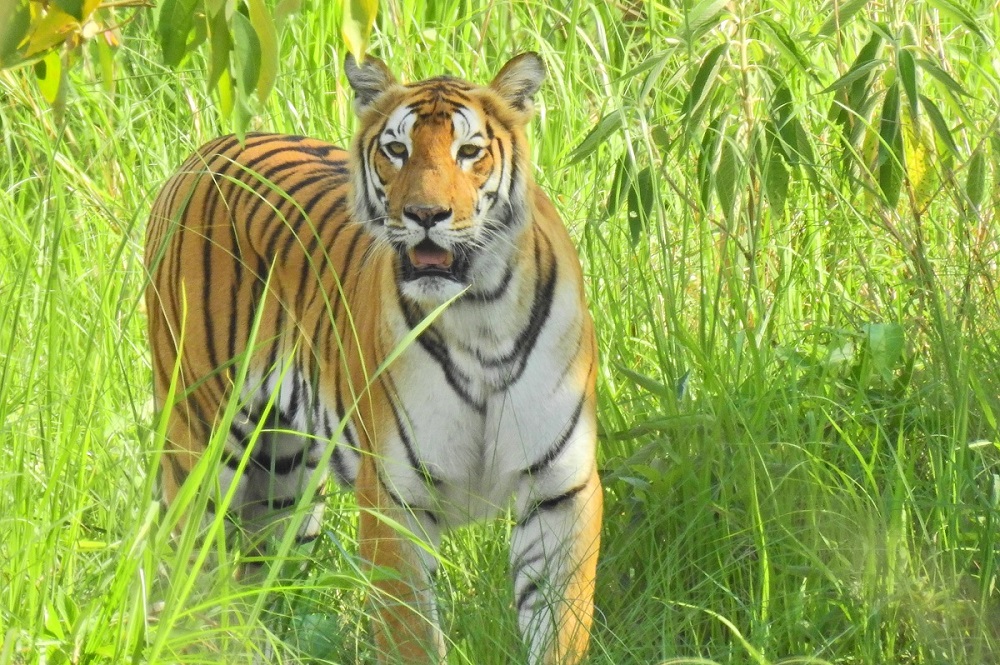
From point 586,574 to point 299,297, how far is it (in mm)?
1132

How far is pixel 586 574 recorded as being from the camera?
9.24 ft

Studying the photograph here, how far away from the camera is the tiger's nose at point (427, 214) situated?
2.71 metres

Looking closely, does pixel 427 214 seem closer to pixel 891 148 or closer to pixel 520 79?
pixel 520 79

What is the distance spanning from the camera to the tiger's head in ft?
9.02

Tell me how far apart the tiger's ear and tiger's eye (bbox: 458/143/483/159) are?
23 centimetres

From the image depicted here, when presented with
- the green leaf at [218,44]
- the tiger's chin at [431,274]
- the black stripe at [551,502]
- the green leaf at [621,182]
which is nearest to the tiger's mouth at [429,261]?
the tiger's chin at [431,274]

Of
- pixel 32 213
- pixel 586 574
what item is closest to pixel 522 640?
pixel 586 574

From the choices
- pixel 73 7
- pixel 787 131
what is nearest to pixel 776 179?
pixel 787 131

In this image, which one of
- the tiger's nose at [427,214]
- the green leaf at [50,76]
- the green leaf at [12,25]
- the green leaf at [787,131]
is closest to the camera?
the green leaf at [12,25]

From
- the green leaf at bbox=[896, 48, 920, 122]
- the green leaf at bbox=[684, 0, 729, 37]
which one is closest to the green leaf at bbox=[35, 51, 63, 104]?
the green leaf at bbox=[684, 0, 729, 37]

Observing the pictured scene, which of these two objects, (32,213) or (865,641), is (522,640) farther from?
(32,213)

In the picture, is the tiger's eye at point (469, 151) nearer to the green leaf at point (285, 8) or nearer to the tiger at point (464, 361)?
the tiger at point (464, 361)

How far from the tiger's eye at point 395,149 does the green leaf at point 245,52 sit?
36.9 inches

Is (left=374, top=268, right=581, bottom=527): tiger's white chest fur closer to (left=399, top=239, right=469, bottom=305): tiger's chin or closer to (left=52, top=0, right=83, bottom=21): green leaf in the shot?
(left=399, top=239, right=469, bottom=305): tiger's chin
